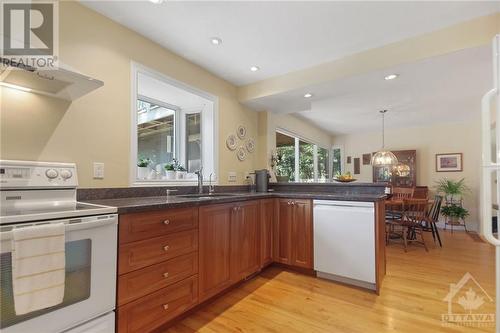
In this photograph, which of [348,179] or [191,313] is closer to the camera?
[191,313]

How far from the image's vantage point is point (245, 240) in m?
2.40

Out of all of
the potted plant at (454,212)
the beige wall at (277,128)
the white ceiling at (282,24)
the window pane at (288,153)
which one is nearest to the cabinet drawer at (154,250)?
the white ceiling at (282,24)

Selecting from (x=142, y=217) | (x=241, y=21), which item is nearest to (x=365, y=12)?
(x=241, y=21)

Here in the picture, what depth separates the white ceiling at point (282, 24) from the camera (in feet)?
6.07

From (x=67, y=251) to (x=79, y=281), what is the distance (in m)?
0.18

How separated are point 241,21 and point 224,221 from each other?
173cm

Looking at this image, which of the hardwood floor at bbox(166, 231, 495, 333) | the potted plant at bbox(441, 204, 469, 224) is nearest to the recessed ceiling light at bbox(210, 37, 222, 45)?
the hardwood floor at bbox(166, 231, 495, 333)

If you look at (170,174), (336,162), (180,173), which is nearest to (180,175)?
(180,173)

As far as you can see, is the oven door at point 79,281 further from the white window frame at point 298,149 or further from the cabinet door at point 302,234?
the white window frame at point 298,149

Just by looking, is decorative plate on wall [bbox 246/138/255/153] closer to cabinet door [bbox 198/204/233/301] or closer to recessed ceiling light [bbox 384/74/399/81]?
cabinet door [bbox 198/204/233/301]

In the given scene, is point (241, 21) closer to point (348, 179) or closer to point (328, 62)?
point (328, 62)

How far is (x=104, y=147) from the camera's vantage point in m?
1.92

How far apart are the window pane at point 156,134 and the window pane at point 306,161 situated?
331 cm

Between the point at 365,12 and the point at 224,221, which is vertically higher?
the point at 365,12
